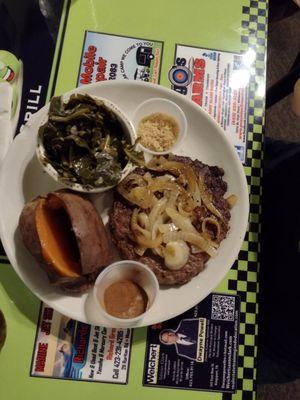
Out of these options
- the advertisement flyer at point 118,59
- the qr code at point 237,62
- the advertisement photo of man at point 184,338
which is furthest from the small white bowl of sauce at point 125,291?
the qr code at point 237,62

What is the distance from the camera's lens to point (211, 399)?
186 centimetres

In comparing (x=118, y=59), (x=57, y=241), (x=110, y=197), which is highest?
(x=118, y=59)

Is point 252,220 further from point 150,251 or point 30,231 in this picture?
point 30,231

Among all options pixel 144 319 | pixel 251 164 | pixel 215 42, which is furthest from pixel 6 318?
pixel 215 42

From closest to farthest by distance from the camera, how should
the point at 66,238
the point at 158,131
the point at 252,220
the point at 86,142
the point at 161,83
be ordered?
the point at 66,238 < the point at 86,142 < the point at 158,131 < the point at 252,220 < the point at 161,83

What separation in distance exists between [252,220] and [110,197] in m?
0.72

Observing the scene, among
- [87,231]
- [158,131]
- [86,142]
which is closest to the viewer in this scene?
[87,231]

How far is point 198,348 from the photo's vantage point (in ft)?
6.26

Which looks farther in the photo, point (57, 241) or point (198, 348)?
point (198, 348)

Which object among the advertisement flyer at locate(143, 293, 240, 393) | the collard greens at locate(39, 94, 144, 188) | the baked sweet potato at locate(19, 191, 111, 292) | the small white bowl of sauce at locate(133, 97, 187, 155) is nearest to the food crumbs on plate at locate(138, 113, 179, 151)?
the small white bowl of sauce at locate(133, 97, 187, 155)

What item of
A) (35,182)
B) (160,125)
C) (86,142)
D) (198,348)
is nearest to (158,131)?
(160,125)

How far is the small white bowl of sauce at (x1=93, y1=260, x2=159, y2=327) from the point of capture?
1.70m

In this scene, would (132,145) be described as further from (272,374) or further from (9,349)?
(272,374)

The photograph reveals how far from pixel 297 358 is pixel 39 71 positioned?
1977 mm
